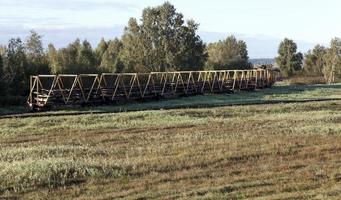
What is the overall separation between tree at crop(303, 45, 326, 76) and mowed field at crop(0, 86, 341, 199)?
348 ft

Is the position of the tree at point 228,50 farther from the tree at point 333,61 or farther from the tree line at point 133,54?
the tree at point 333,61

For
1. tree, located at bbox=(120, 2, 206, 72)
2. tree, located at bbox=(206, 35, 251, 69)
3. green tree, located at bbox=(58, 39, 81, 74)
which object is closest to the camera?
green tree, located at bbox=(58, 39, 81, 74)

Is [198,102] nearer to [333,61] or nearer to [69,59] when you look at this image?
[69,59]

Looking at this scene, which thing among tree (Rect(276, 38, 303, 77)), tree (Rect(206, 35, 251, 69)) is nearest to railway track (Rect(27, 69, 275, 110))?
tree (Rect(206, 35, 251, 69))

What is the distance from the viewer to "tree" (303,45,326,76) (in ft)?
427

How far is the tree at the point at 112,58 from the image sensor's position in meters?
70.5

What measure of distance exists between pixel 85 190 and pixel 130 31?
7735 cm

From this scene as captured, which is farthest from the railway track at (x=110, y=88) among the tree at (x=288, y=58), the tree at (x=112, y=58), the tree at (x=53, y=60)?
the tree at (x=288, y=58)

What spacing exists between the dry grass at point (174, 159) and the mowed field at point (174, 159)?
21 mm

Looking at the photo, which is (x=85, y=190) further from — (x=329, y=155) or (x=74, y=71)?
(x=74, y=71)

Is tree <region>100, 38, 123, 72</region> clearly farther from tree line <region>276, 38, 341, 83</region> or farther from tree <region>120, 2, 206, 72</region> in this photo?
tree line <region>276, 38, 341, 83</region>

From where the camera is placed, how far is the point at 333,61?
11131 cm

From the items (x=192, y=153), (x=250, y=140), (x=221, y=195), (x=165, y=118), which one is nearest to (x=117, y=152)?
(x=192, y=153)

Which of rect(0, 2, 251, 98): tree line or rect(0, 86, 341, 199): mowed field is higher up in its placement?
rect(0, 2, 251, 98): tree line
